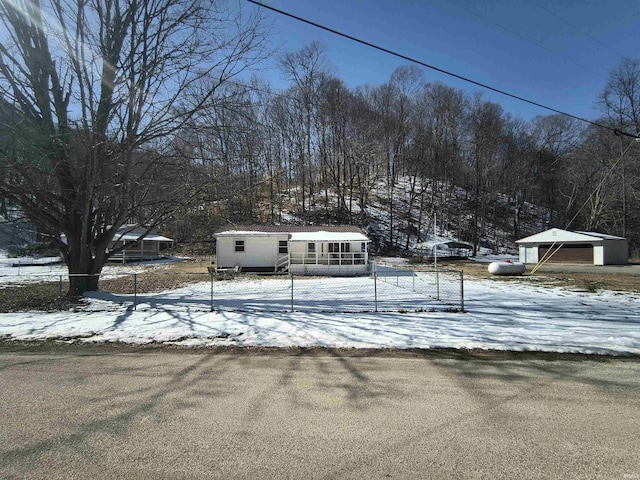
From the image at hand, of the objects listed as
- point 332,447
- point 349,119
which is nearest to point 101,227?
point 332,447

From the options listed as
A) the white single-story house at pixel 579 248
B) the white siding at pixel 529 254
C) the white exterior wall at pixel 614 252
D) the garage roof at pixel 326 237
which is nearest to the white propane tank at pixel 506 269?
the garage roof at pixel 326 237

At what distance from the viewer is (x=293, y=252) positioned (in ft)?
85.0

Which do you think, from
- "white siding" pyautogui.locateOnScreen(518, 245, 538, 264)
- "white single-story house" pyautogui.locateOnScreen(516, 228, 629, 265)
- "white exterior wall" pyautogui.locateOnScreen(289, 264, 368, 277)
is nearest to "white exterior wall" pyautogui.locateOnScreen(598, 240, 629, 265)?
"white single-story house" pyautogui.locateOnScreen(516, 228, 629, 265)

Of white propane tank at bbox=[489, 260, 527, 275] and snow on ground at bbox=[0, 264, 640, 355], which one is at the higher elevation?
white propane tank at bbox=[489, 260, 527, 275]

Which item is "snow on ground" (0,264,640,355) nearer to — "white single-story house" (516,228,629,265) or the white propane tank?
the white propane tank

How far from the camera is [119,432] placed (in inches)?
124

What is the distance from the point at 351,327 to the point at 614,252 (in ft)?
119

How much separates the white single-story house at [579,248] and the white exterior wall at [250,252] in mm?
23387

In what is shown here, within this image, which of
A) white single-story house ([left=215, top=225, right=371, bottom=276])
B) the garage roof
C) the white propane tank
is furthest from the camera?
the garage roof

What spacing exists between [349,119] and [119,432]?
43597mm

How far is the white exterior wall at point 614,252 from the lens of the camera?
1266 inches

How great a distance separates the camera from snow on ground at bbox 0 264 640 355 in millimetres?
6410

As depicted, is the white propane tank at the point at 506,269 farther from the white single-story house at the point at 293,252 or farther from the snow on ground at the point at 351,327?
the snow on ground at the point at 351,327

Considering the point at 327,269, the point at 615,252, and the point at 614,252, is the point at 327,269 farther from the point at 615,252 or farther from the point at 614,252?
the point at 615,252
